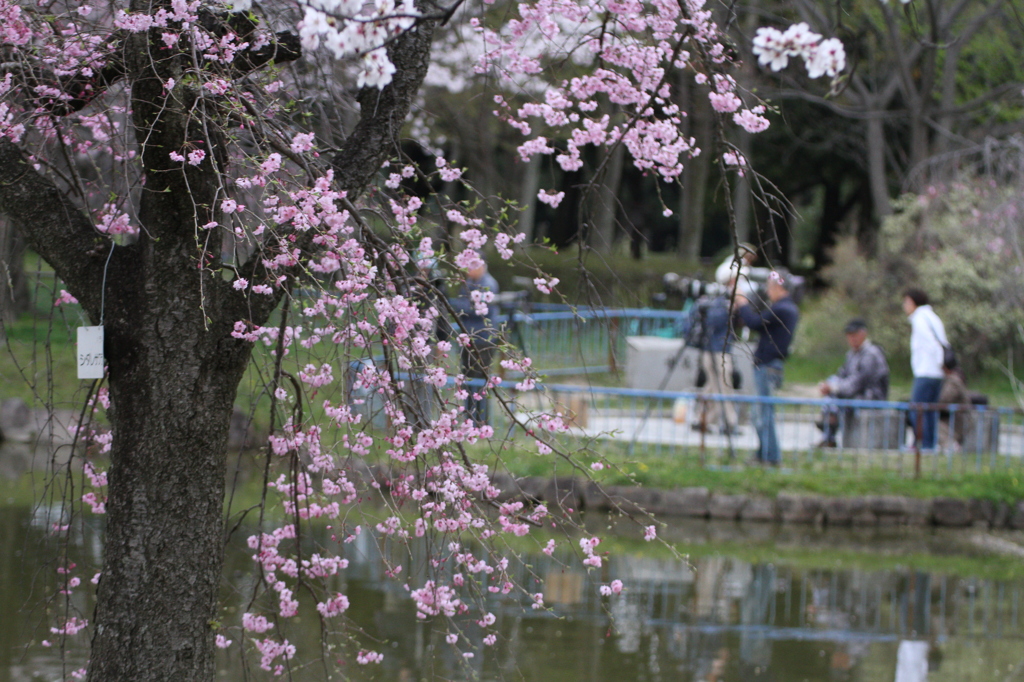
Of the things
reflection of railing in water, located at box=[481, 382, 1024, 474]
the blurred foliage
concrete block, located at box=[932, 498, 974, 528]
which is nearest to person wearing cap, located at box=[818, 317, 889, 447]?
reflection of railing in water, located at box=[481, 382, 1024, 474]

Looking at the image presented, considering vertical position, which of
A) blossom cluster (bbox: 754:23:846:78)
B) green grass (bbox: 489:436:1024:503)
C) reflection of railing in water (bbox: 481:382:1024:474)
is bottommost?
green grass (bbox: 489:436:1024:503)

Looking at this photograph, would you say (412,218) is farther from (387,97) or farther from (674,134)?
(674,134)

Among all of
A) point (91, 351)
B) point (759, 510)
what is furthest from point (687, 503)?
point (91, 351)

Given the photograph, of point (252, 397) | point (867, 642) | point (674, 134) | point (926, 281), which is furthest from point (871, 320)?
point (252, 397)

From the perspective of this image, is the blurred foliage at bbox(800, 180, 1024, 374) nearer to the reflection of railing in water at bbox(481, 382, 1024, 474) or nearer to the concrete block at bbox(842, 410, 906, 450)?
the reflection of railing in water at bbox(481, 382, 1024, 474)

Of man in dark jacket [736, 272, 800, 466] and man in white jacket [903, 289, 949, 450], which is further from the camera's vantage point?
man in white jacket [903, 289, 949, 450]

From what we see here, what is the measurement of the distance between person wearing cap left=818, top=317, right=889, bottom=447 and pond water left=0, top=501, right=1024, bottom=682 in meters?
1.73

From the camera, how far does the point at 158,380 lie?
11.4ft

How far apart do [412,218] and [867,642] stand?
395 centimetres

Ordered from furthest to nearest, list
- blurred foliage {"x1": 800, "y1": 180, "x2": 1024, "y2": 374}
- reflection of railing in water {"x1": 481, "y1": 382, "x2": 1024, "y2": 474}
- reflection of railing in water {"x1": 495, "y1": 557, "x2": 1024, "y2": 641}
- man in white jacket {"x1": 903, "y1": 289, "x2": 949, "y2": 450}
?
blurred foliage {"x1": 800, "y1": 180, "x2": 1024, "y2": 374}, man in white jacket {"x1": 903, "y1": 289, "x2": 949, "y2": 450}, reflection of railing in water {"x1": 481, "y1": 382, "x2": 1024, "y2": 474}, reflection of railing in water {"x1": 495, "y1": 557, "x2": 1024, "y2": 641}

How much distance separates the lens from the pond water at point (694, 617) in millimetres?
5371

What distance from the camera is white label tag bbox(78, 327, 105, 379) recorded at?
11.1 feet

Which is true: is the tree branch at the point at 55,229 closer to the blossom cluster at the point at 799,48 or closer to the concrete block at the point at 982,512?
the blossom cluster at the point at 799,48

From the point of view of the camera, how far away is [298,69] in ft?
16.0
